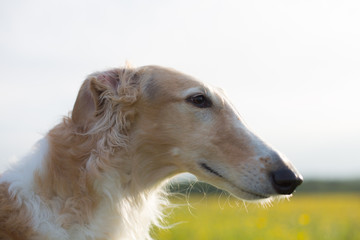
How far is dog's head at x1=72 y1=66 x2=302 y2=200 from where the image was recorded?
4059 millimetres

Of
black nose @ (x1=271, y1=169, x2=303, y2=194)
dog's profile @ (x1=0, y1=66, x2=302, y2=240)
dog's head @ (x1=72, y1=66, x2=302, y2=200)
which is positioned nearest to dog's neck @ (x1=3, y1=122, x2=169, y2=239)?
dog's profile @ (x1=0, y1=66, x2=302, y2=240)

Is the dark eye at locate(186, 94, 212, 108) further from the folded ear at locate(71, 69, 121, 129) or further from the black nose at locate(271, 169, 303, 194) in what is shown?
the black nose at locate(271, 169, 303, 194)

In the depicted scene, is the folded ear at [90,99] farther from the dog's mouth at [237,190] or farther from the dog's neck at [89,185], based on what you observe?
the dog's mouth at [237,190]

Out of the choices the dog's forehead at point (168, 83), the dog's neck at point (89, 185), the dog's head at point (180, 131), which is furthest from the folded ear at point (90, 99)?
the dog's forehead at point (168, 83)

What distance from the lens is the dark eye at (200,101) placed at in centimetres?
431

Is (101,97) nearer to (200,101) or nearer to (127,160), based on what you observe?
(127,160)

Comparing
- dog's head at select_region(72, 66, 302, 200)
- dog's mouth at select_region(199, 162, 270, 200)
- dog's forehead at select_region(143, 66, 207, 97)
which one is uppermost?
dog's forehead at select_region(143, 66, 207, 97)

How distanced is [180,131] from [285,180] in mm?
1039

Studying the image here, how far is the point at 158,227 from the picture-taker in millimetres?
4852

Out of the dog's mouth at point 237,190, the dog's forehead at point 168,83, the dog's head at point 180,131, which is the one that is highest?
the dog's forehead at point 168,83

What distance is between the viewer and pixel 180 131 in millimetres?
4242

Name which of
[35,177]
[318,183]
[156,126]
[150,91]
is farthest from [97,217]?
[318,183]

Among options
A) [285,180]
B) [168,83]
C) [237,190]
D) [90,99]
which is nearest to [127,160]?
[90,99]

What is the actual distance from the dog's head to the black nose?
1cm
